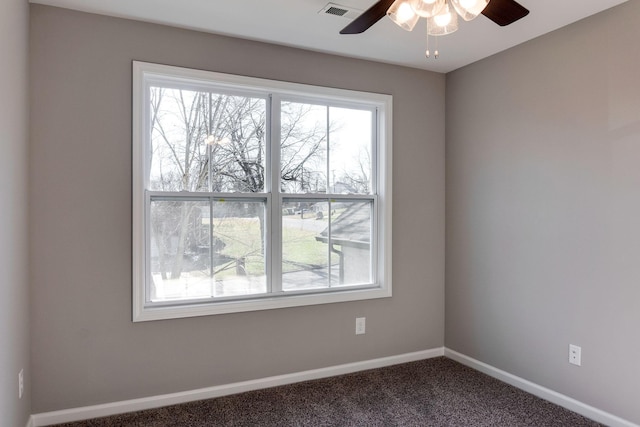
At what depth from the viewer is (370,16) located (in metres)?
1.89

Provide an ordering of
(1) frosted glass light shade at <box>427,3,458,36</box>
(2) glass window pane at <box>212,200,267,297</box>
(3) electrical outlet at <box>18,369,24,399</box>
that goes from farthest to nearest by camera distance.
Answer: (2) glass window pane at <box>212,200,267,297</box>, (3) electrical outlet at <box>18,369,24,399</box>, (1) frosted glass light shade at <box>427,3,458,36</box>

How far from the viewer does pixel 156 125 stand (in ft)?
9.02

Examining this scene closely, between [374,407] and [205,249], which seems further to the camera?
[205,249]

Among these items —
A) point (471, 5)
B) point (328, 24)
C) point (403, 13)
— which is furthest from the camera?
point (328, 24)

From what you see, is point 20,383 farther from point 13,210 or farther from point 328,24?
point 328,24

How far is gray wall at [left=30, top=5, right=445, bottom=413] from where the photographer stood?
2432mm

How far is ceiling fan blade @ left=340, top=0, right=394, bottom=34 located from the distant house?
159 cm

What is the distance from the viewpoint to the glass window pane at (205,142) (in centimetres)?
276

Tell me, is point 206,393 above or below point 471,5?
below

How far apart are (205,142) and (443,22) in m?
1.77

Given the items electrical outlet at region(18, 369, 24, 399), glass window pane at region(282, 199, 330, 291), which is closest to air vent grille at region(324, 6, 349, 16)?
glass window pane at region(282, 199, 330, 291)

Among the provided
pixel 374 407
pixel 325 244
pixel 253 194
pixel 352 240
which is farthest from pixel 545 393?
pixel 253 194

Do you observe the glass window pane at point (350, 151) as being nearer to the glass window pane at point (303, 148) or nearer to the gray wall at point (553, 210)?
the glass window pane at point (303, 148)

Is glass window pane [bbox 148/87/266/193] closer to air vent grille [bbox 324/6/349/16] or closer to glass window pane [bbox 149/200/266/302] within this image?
glass window pane [bbox 149/200/266/302]
